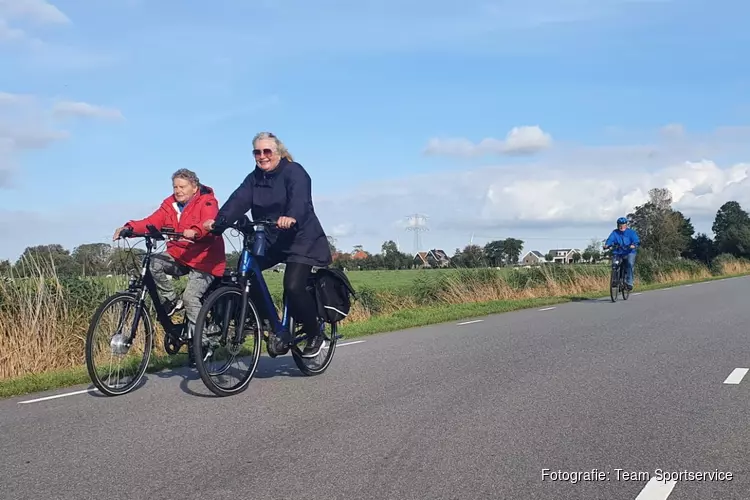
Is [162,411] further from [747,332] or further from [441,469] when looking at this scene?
[747,332]

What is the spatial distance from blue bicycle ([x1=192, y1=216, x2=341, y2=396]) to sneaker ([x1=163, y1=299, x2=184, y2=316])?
57 centimetres

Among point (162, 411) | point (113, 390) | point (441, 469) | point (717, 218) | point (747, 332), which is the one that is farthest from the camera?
point (717, 218)

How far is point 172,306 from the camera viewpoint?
7121 millimetres

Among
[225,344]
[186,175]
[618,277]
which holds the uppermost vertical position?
[186,175]

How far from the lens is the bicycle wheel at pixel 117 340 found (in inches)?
243

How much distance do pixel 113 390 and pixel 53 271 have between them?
11.0ft

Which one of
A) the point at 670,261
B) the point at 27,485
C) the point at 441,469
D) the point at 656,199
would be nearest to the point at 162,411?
the point at 27,485

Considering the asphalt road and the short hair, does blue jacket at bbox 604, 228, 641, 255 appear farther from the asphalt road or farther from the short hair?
the short hair

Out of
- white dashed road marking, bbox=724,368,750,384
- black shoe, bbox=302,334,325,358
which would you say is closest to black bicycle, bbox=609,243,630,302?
white dashed road marking, bbox=724,368,750,384

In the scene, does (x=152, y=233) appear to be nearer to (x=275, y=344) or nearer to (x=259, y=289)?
(x=259, y=289)

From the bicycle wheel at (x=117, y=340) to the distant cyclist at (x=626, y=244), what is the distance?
1469 centimetres

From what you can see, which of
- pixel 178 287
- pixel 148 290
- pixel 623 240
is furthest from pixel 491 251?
pixel 148 290

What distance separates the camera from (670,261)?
38.2m

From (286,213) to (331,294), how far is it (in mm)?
940
